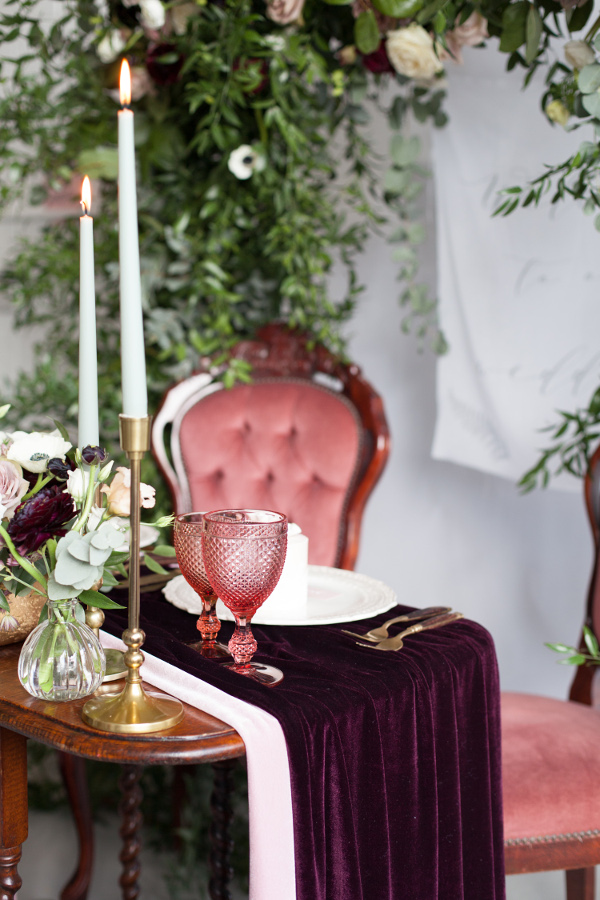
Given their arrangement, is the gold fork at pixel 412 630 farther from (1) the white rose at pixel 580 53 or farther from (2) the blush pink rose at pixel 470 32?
(2) the blush pink rose at pixel 470 32

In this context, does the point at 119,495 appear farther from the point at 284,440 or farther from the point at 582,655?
the point at 284,440

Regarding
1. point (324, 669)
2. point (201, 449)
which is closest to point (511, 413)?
point (201, 449)

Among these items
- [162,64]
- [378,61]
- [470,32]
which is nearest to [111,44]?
[162,64]

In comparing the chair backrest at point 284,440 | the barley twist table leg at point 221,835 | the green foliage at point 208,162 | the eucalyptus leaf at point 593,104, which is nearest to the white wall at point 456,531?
the green foliage at point 208,162

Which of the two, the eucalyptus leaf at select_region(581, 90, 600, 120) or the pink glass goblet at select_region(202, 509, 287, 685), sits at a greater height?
the eucalyptus leaf at select_region(581, 90, 600, 120)

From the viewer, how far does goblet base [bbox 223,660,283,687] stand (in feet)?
2.86

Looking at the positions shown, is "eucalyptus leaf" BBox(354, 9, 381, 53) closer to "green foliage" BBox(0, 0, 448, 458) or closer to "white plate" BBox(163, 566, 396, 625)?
"green foliage" BBox(0, 0, 448, 458)

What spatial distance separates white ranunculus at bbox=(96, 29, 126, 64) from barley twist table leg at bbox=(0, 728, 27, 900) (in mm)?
1558

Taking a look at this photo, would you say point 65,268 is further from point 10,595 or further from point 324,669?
point 324,669

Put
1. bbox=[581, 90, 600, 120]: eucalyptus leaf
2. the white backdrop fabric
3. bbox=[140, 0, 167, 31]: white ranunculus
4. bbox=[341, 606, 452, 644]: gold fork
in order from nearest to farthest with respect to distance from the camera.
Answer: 1. bbox=[341, 606, 452, 644]: gold fork
2. bbox=[581, 90, 600, 120]: eucalyptus leaf
3. bbox=[140, 0, 167, 31]: white ranunculus
4. the white backdrop fabric

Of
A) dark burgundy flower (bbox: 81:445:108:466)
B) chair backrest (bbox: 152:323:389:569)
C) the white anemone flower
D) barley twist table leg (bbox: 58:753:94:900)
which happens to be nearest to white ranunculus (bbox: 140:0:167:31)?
the white anemone flower

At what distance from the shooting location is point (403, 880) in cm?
93

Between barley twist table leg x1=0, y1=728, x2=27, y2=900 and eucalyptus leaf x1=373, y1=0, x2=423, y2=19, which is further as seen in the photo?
eucalyptus leaf x1=373, y1=0, x2=423, y2=19

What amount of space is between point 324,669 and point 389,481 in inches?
63.6
